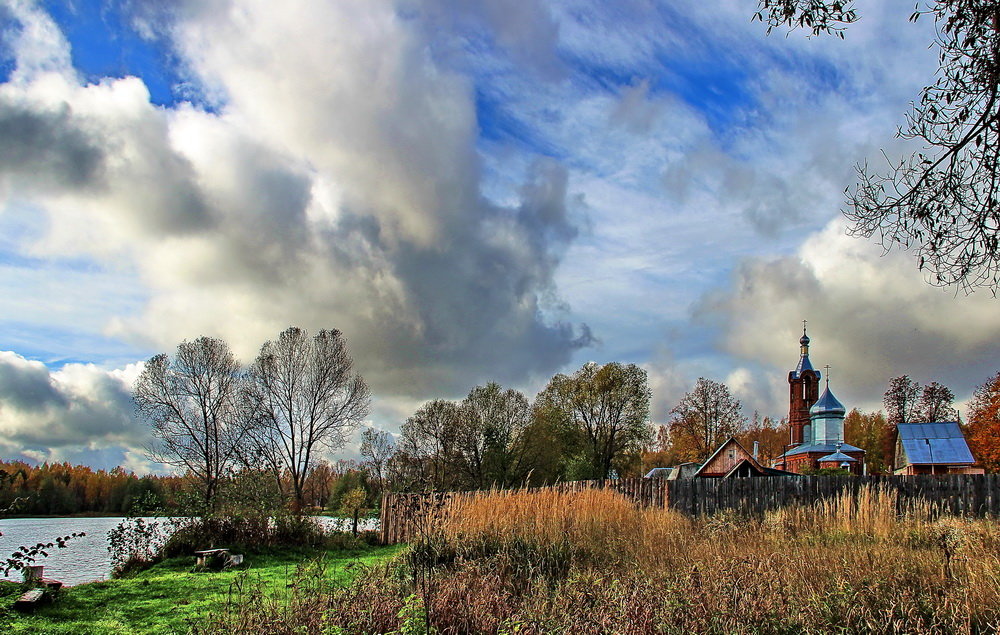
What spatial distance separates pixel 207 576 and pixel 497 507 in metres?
4.09

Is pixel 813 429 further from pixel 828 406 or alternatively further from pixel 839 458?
pixel 839 458

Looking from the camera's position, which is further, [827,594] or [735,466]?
[735,466]

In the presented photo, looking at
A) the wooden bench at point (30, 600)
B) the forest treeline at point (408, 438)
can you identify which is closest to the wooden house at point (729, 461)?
the forest treeline at point (408, 438)

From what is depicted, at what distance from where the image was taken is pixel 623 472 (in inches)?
1567

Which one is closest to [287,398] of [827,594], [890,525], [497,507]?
[497,507]

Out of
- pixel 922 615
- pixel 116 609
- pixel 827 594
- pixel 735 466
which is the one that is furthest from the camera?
pixel 735 466

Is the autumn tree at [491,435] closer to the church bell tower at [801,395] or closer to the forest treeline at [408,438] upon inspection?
the forest treeline at [408,438]

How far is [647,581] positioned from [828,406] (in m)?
50.1

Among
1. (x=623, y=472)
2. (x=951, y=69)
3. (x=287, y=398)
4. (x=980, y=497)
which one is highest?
(x=951, y=69)

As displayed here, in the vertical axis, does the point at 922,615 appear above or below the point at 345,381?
below

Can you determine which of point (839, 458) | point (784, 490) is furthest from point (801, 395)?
point (784, 490)

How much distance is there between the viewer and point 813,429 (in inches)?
1981

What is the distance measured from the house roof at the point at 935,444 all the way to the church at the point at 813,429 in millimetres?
5430

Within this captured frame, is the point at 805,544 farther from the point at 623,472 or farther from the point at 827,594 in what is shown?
the point at 623,472
